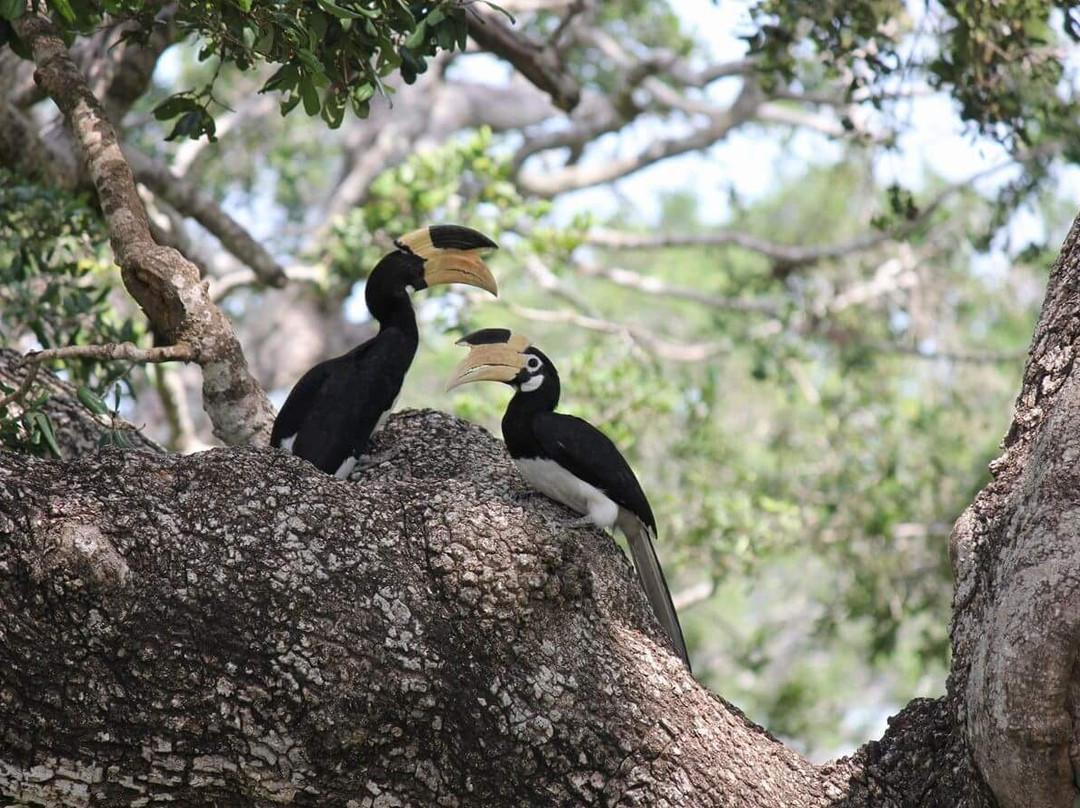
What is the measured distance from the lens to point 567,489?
13.8ft

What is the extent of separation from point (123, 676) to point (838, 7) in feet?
12.5

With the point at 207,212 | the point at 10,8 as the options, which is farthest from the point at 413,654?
the point at 207,212

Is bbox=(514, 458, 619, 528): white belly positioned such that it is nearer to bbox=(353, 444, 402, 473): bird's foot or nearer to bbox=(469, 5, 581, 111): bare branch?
bbox=(353, 444, 402, 473): bird's foot

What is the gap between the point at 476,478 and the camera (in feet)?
13.8

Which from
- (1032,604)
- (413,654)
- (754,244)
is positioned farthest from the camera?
(754,244)

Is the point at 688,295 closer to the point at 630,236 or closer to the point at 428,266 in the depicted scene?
the point at 630,236

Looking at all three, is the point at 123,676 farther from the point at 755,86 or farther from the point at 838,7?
the point at 755,86

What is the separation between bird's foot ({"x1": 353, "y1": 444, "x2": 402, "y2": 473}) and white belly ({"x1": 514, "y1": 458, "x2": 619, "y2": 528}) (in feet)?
1.42

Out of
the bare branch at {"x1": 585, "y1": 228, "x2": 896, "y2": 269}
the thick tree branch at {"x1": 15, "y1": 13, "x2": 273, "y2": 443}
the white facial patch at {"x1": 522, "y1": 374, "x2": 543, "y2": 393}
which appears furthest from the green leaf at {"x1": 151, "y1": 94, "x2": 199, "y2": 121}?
the bare branch at {"x1": 585, "y1": 228, "x2": 896, "y2": 269}

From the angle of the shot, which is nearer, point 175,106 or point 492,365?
point 175,106

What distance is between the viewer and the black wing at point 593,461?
4207 mm

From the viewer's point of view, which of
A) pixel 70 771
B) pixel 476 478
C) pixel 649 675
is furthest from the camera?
pixel 476 478

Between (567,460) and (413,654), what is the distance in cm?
123

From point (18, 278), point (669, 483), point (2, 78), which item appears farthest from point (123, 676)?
point (669, 483)
